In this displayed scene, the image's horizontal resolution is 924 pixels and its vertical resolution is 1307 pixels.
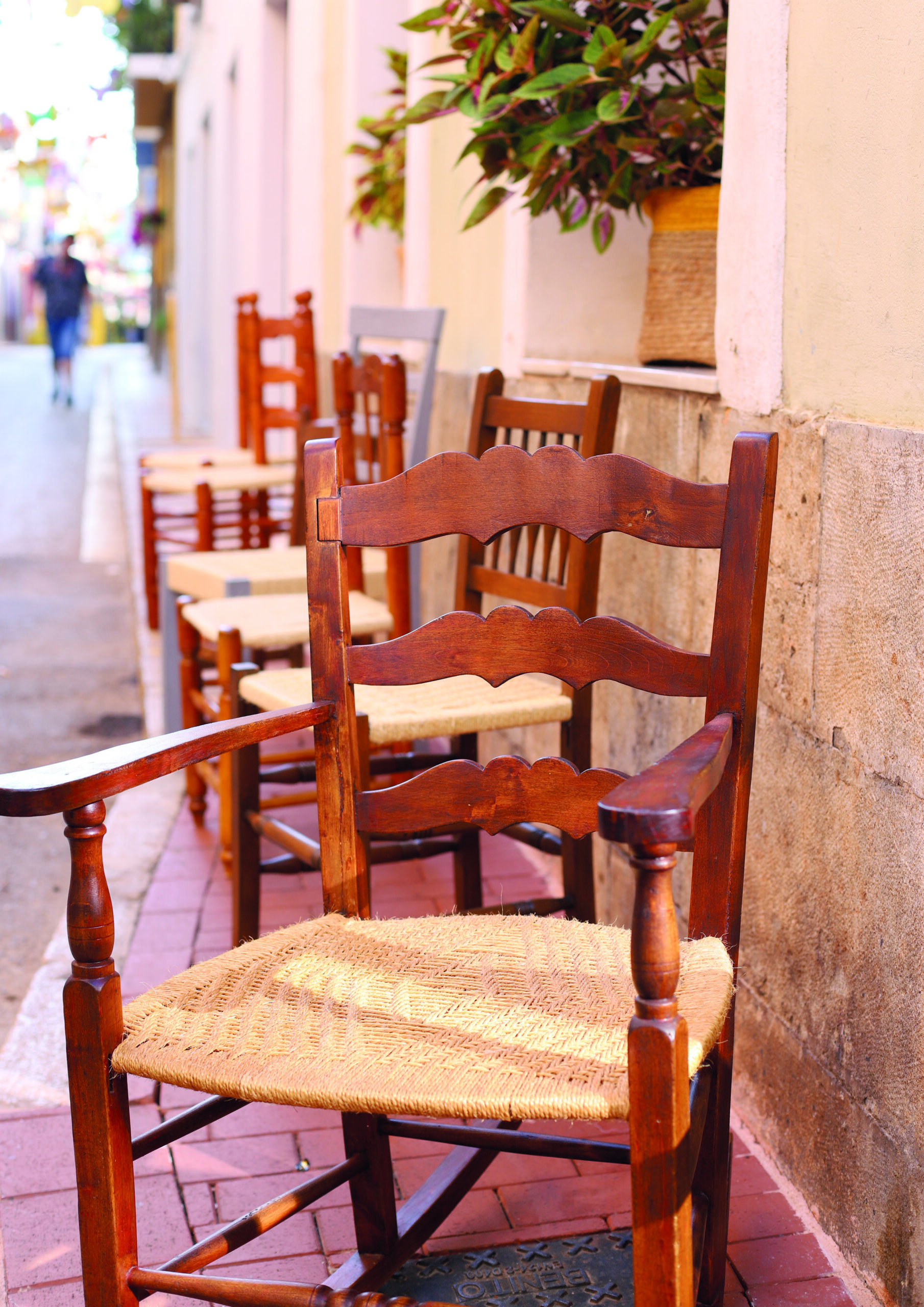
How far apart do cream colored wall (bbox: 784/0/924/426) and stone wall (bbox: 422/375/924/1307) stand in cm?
6

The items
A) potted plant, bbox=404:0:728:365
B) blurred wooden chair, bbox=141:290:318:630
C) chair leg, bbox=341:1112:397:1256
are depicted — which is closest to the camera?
chair leg, bbox=341:1112:397:1256

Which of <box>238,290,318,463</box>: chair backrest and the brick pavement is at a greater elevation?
<box>238,290,318,463</box>: chair backrest

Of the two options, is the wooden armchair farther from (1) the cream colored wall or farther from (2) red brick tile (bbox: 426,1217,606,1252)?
(1) the cream colored wall

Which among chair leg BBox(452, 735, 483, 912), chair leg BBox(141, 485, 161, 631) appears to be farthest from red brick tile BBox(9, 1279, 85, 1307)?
chair leg BBox(141, 485, 161, 631)

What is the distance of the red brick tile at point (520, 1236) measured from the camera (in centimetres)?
190

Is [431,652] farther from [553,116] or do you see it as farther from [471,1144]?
[553,116]

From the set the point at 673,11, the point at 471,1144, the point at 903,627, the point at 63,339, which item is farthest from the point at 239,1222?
the point at 63,339

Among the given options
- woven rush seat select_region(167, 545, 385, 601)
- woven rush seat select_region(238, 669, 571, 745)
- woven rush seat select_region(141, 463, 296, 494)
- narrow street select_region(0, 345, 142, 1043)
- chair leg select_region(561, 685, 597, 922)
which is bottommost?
narrow street select_region(0, 345, 142, 1043)

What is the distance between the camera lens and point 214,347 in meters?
11.6

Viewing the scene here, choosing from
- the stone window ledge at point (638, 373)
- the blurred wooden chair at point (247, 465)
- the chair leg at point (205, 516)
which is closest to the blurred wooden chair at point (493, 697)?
the stone window ledge at point (638, 373)

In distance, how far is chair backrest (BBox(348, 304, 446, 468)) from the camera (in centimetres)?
351

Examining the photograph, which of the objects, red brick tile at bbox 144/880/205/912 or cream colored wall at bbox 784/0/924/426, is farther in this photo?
red brick tile at bbox 144/880/205/912

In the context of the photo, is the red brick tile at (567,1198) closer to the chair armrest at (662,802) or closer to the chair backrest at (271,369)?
the chair armrest at (662,802)

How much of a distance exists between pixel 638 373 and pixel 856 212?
83 centimetres
